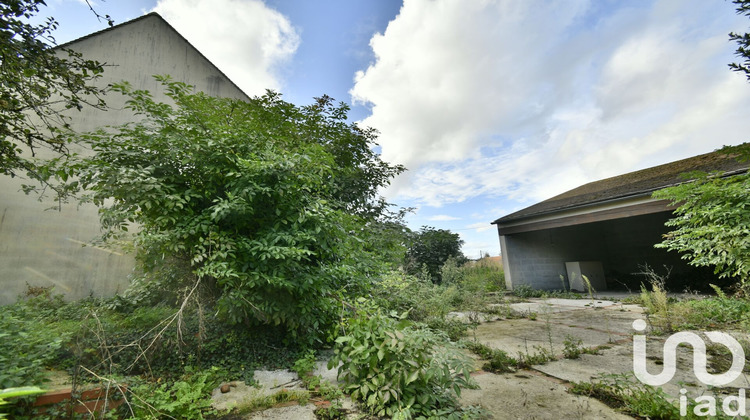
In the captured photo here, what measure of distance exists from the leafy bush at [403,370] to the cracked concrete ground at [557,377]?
352 millimetres

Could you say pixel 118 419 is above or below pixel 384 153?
below

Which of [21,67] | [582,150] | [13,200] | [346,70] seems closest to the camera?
[21,67]

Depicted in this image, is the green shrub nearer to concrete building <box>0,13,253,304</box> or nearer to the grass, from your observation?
the grass

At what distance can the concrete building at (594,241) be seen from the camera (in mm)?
7711

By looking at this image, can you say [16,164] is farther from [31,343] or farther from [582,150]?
[582,150]

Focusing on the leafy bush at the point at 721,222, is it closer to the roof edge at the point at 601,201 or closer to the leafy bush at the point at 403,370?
the roof edge at the point at 601,201

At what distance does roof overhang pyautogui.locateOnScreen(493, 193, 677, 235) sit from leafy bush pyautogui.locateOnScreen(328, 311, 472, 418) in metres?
6.98

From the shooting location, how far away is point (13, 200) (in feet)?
16.5

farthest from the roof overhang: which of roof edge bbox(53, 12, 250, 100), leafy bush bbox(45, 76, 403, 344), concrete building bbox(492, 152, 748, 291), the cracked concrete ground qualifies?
roof edge bbox(53, 12, 250, 100)

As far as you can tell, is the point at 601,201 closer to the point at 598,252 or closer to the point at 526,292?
the point at 526,292

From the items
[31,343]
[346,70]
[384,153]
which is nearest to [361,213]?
[384,153]

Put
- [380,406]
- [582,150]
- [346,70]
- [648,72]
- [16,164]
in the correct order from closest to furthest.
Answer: [380,406] < [16,164] < [648,72] < [346,70] < [582,150]

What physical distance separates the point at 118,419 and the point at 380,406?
5.88 feet

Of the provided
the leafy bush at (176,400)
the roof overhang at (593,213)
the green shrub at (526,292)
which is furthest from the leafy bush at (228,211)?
the roof overhang at (593,213)
